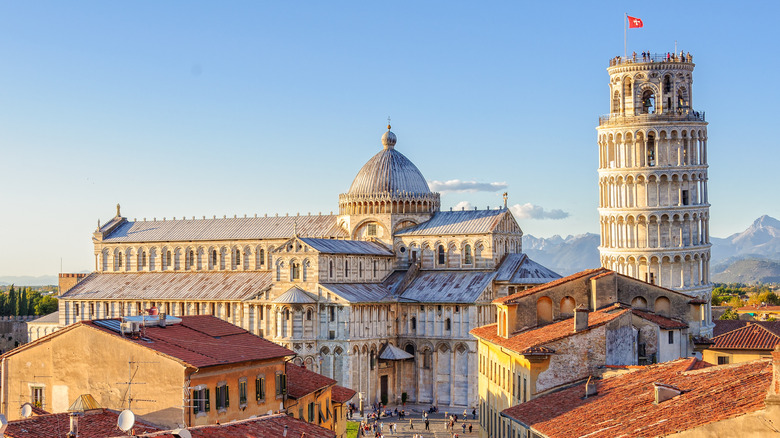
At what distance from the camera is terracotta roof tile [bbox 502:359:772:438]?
29234mm

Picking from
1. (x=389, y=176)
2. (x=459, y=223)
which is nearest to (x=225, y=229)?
(x=389, y=176)

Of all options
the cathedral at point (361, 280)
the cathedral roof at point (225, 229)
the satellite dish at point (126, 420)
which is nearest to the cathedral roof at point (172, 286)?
the cathedral at point (361, 280)

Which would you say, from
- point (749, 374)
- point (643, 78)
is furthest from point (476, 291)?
point (749, 374)

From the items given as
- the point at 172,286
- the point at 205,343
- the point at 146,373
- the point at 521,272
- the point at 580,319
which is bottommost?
the point at 146,373

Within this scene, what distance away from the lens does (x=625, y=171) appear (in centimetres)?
10244

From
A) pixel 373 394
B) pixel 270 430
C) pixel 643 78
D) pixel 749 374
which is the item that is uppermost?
pixel 643 78

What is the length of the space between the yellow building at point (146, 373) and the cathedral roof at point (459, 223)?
53.4 meters

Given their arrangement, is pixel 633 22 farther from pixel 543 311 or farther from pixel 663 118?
pixel 543 311

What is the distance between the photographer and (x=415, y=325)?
310ft

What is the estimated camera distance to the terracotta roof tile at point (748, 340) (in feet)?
232

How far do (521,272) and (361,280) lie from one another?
1425 cm

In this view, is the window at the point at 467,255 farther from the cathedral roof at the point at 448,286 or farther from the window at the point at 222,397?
the window at the point at 222,397

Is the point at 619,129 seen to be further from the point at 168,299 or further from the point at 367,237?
the point at 168,299

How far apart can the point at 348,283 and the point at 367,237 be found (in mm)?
11147
